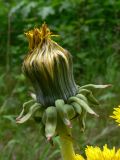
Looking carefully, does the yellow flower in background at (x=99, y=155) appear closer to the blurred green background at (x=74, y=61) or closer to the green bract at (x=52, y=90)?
the green bract at (x=52, y=90)

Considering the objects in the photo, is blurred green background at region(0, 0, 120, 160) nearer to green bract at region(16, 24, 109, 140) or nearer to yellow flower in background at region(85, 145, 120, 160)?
green bract at region(16, 24, 109, 140)

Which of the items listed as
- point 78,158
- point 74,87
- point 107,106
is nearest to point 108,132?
point 107,106

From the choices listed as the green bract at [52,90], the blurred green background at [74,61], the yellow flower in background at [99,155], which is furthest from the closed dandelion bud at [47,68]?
the blurred green background at [74,61]

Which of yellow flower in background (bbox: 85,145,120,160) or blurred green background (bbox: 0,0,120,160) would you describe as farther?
blurred green background (bbox: 0,0,120,160)

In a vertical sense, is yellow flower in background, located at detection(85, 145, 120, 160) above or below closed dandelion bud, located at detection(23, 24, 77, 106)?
below

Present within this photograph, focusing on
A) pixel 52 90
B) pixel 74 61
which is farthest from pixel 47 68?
pixel 74 61

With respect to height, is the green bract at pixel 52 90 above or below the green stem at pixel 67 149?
above

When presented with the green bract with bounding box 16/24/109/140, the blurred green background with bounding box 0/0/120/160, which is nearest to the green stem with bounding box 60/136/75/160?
the green bract with bounding box 16/24/109/140
